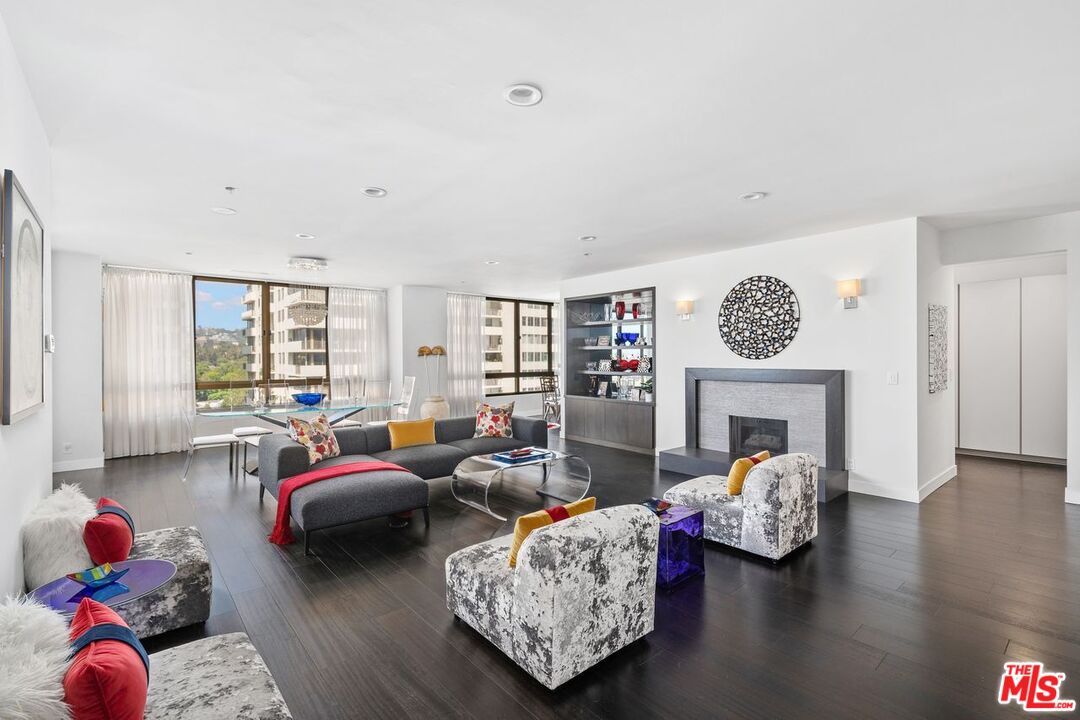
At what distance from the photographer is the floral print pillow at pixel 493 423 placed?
5.99 m

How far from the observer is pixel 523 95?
8.16 ft

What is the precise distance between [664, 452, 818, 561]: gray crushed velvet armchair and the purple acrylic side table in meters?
0.41

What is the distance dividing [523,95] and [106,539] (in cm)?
293

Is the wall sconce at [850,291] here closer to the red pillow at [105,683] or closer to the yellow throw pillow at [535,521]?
the yellow throw pillow at [535,521]

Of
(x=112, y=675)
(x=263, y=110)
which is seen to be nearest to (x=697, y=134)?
(x=263, y=110)

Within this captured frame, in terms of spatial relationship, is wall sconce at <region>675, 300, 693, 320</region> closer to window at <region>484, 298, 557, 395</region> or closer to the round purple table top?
window at <region>484, 298, 557, 395</region>

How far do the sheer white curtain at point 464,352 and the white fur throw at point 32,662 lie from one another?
329 inches

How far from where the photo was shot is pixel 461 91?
2.45 m

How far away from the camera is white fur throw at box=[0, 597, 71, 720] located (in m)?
1.15

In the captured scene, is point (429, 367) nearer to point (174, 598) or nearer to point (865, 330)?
point (865, 330)

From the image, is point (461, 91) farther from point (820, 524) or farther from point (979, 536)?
point (979, 536)

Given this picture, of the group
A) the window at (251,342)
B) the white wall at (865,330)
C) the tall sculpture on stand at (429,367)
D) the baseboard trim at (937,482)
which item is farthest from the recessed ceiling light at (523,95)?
the tall sculpture on stand at (429,367)

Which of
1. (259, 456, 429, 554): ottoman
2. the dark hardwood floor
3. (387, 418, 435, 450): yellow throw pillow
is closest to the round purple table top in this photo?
the dark hardwood floor
